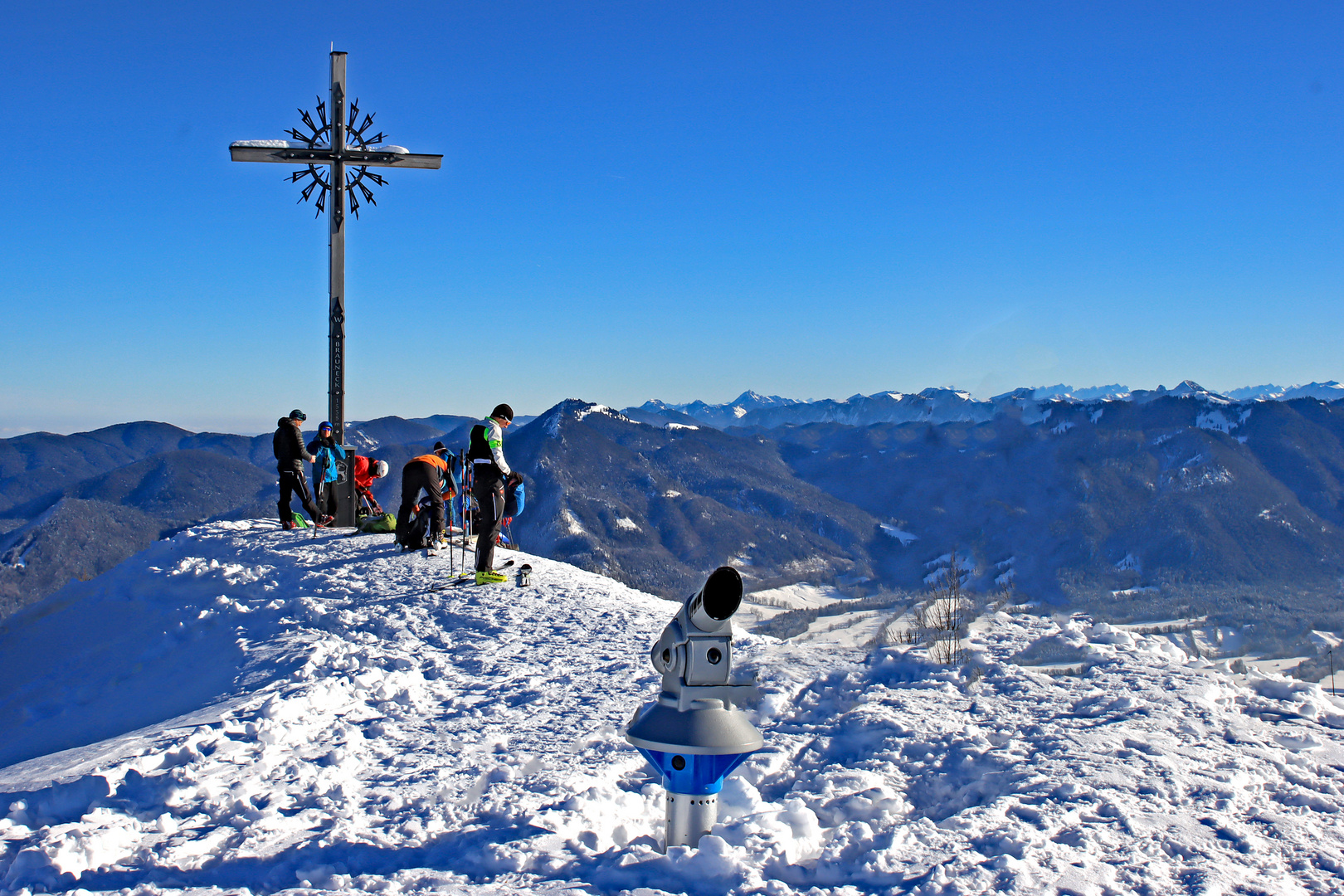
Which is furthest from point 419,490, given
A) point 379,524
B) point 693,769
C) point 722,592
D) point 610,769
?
point 722,592

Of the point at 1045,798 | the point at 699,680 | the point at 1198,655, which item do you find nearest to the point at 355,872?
the point at 699,680

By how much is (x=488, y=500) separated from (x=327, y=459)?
22.7 feet

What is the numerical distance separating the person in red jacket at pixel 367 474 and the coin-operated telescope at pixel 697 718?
1339cm

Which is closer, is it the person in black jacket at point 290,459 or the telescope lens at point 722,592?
the telescope lens at point 722,592

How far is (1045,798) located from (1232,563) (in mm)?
226399

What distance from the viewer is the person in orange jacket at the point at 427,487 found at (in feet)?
42.5

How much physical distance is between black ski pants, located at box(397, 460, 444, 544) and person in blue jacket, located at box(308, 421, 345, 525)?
12.3 ft

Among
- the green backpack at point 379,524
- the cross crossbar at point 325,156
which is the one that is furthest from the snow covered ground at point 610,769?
the cross crossbar at point 325,156

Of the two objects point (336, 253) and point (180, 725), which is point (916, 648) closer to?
point (180, 725)

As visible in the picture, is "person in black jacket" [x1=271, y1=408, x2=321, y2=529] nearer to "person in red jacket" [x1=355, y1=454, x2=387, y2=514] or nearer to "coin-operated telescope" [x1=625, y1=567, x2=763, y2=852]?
"person in red jacket" [x1=355, y1=454, x2=387, y2=514]

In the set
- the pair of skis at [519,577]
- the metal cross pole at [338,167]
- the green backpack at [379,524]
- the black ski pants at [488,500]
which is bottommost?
the pair of skis at [519,577]

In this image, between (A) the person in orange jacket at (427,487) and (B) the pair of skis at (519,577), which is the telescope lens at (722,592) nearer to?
(B) the pair of skis at (519,577)

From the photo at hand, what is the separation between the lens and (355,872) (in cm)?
447

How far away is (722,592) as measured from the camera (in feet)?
14.0
